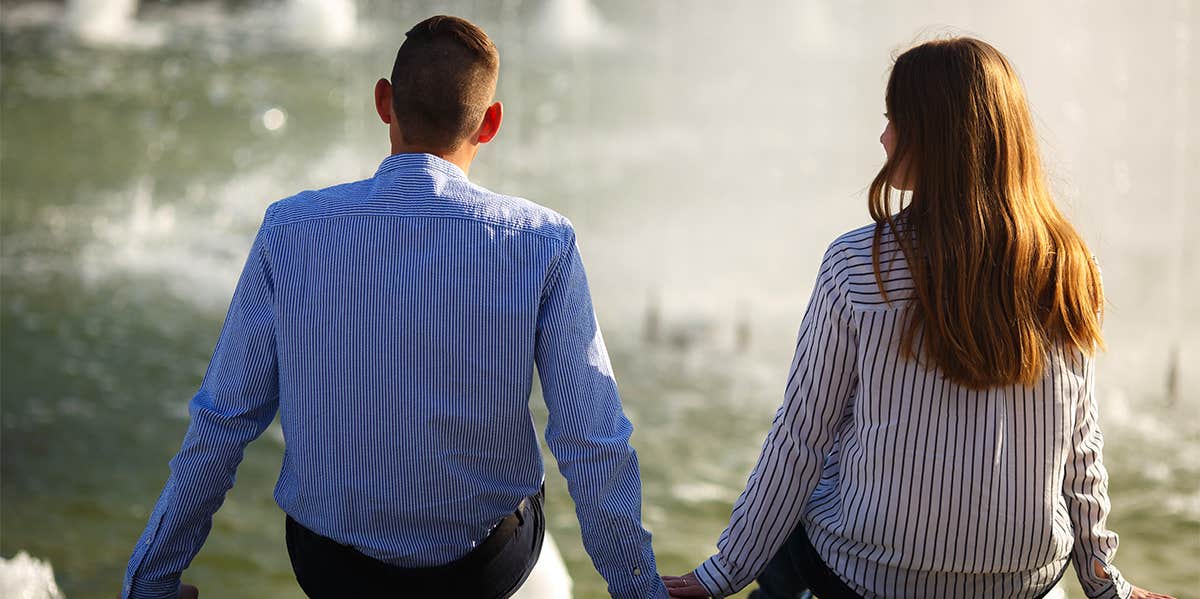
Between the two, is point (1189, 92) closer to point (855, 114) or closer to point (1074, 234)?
point (855, 114)

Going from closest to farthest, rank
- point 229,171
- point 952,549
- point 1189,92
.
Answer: point 952,549, point 1189,92, point 229,171

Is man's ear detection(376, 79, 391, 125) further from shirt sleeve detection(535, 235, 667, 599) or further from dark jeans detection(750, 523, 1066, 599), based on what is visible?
dark jeans detection(750, 523, 1066, 599)

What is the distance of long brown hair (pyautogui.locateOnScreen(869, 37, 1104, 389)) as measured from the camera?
141 centimetres

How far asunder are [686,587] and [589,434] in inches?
11.7

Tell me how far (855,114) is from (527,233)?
5601 mm

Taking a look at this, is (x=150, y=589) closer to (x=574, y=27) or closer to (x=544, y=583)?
(x=544, y=583)

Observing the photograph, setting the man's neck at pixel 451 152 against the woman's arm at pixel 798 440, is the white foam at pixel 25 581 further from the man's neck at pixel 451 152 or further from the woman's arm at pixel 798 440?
the woman's arm at pixel 798 440

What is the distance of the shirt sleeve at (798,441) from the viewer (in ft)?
4.93

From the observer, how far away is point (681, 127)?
22.1 feet

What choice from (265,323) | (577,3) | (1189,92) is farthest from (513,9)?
(265,323)

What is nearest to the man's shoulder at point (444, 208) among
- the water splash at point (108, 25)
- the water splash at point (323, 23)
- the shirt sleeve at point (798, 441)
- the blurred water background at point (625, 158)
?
the shirt sleeve at point (798, 441)

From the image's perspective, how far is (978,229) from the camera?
4.66ft

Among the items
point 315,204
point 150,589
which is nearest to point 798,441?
point 315,204

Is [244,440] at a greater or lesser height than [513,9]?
lesser
